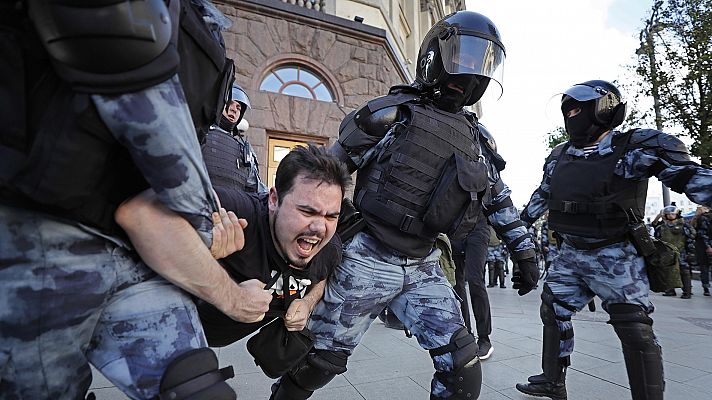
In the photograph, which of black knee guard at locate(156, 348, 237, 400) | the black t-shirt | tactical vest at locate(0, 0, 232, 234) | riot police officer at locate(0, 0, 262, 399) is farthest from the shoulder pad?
tactical vest at locate(0, 0, 232, 234)

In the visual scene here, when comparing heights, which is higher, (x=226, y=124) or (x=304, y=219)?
(x=226, y=124)

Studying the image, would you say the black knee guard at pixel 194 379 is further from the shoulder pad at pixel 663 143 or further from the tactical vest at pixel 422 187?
the shoulder pad at pixel 663 143

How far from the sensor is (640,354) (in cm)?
229

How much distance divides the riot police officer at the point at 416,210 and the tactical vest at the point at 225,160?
3.37 feet

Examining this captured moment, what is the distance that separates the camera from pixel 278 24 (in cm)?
759

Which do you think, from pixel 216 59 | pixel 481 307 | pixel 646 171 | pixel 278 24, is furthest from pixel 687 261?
pixel 216 59

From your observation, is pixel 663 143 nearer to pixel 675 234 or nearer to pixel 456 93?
pixel 456 93

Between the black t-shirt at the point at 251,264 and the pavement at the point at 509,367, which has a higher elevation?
the black t-shirt at the point at 251,264

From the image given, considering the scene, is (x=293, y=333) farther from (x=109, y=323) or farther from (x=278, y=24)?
(x=278, y=24)

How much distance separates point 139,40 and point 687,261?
11422 mm

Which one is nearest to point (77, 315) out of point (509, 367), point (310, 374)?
point (310, 374)

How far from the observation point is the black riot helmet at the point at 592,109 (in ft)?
9.34

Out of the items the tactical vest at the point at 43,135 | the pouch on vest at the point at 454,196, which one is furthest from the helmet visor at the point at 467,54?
the tactical vest at the point at 43,135

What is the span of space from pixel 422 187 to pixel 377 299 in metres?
0.60
